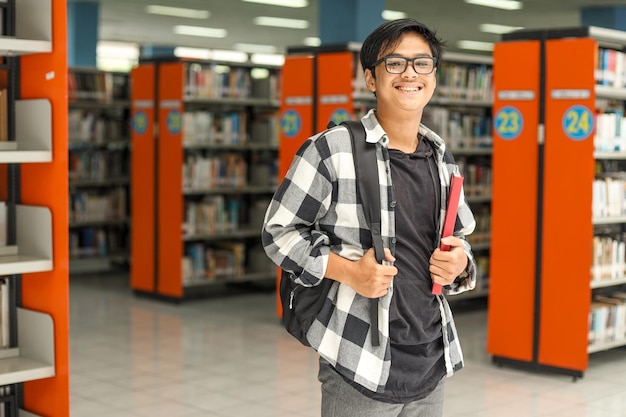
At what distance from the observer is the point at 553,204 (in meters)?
5.73

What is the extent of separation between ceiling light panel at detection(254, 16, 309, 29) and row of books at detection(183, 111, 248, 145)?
8819mm

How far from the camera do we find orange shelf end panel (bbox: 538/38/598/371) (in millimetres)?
5566

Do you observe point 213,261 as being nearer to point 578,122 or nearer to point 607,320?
point 607,320

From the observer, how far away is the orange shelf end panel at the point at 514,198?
5.82 meters

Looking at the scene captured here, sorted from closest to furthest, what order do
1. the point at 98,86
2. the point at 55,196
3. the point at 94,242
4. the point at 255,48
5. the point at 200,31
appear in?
the point at 55,196
the point at 94,242
the point at 98,86
the point at 200,31
the point at 255,48

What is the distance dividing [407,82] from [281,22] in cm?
1632

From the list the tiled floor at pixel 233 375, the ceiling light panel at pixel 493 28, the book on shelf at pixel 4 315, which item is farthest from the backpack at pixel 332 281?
the ceiling light panel at pixel 493 28

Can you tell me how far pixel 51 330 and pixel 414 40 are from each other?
2161 mm

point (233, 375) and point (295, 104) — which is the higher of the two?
point (295, 104)

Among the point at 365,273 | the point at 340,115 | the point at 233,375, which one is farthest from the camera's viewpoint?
the point at 340,115

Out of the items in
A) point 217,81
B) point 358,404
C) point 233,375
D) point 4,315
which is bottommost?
point 233,375

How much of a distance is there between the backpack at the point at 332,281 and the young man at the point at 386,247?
0.02m

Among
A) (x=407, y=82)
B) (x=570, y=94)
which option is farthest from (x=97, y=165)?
(x=407, y=82)

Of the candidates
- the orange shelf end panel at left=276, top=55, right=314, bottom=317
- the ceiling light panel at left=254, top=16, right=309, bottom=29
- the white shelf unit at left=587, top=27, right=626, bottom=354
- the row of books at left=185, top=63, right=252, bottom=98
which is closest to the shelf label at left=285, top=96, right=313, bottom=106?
the orange shelf end panel at left=276, top=55, right=314, bottom=317
